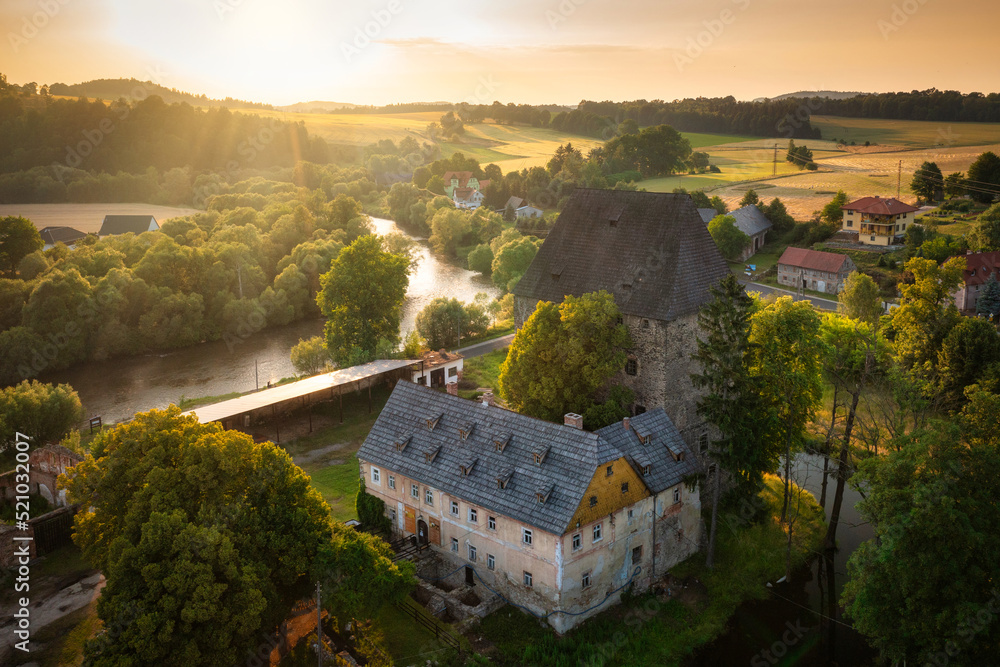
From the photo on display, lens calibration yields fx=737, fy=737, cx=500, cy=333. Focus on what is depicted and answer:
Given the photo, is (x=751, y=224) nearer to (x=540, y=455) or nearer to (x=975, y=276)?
(x=975, y=276)

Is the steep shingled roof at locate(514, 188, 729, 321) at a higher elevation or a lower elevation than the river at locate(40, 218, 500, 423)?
higher

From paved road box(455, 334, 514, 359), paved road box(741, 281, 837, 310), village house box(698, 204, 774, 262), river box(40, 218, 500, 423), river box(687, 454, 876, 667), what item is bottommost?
river box(687, 454, 876, 667)

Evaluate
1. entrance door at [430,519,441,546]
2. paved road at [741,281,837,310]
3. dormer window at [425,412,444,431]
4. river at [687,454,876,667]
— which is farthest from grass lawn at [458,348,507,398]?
paved road at [741,281,837,310]

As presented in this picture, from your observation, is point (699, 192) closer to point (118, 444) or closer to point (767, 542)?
point (767, 542)

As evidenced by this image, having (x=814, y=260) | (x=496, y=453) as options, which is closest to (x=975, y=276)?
(x=814, y=260)

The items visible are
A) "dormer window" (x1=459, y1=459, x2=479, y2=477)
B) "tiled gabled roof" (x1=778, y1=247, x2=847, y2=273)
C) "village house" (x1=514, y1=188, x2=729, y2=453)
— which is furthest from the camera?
"tiled gabled roof" (x1=778, y1=247, x2=847, y2=273)

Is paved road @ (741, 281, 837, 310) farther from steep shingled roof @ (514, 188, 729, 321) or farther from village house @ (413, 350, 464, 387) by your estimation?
village house @ (413, 350, 464, 387)
